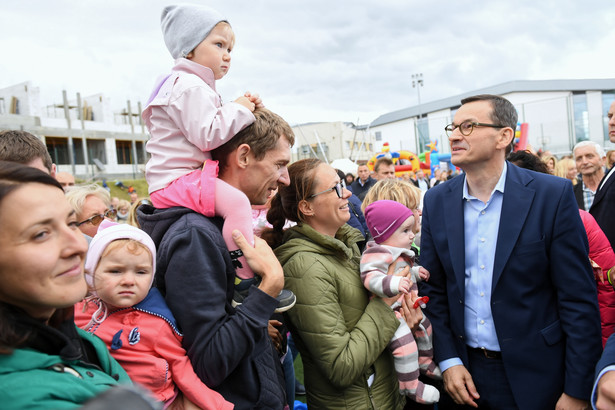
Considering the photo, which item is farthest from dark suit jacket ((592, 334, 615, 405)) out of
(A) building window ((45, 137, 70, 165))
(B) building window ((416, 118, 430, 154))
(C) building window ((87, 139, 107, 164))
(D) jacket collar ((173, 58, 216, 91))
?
(C) building window ((87, 139, 107, 164))

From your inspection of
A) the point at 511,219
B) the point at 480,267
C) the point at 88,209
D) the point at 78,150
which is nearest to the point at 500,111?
the point at 511,219

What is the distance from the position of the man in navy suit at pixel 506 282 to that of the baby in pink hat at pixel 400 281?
0.35ft

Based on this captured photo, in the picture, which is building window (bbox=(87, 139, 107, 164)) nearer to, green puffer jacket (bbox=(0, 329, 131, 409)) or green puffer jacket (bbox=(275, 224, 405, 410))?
green puffer jacket (bbox=(275, 224, 405, 410))

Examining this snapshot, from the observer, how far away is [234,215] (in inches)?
71.1

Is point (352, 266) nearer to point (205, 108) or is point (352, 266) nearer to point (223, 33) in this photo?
point (205, 108)

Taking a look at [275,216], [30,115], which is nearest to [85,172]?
[30,115]

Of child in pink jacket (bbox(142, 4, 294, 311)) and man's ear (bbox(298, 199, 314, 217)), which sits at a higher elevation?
child in pink jacket (bbox(142, 4, 294, 311))

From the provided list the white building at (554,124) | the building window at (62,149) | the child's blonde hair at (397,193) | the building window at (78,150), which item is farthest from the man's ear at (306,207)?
the building window at (78,150)

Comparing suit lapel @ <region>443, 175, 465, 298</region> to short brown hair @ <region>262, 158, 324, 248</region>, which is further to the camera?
short brown hair @ <region>262, 158, 324, 248</region>

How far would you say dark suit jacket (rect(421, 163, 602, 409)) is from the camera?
2.10 metres

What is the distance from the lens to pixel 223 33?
2156 mm

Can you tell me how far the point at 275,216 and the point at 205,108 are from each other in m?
1.00

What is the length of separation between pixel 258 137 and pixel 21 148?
143 cm

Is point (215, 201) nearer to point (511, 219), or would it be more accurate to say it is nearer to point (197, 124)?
point (197, 124)
